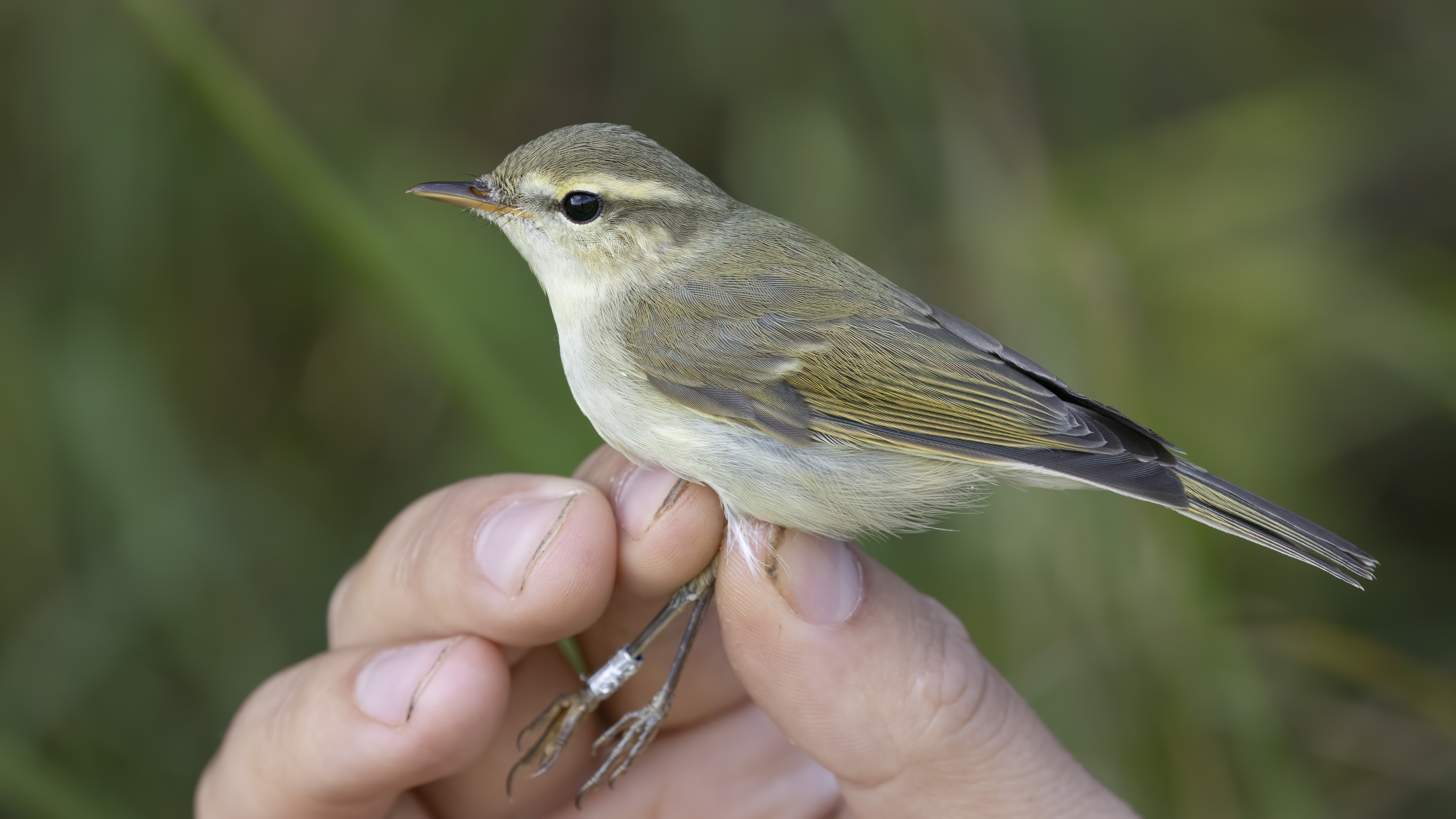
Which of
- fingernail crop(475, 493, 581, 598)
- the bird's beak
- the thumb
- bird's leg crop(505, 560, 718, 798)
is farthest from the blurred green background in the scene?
the thumb

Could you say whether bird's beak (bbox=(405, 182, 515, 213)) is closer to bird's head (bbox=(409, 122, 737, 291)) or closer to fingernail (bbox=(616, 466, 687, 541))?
bird's head (bbox=(409, 122, 737, 291))

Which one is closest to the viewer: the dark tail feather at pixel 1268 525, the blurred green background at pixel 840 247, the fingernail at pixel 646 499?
the dark tail feather at pixel 1268 525

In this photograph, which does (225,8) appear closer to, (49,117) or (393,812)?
(49,117)

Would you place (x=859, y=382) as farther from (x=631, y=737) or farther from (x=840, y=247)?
(x=840, y=247)

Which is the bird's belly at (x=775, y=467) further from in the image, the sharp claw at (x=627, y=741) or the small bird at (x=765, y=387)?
the sharp claw at (x=627, y=741)

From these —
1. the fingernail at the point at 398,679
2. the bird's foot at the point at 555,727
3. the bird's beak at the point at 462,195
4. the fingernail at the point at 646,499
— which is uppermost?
the bird's beak at the point at 462,195

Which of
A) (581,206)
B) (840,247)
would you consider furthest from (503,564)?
(840,247)

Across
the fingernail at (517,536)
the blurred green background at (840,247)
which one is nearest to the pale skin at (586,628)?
the fingernail at (517,536)

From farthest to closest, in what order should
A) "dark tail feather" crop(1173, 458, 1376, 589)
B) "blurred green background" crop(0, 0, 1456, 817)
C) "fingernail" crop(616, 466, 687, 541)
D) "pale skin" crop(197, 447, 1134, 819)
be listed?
"blurred green background" crop(0, 0, 1456, 817)
"fingernail" crop(616, 466, 687, 541)
"pale skin" crop(197, 447, 1134, 819)
"dark tail feather" crop(1173, 458, 1376, 589)
